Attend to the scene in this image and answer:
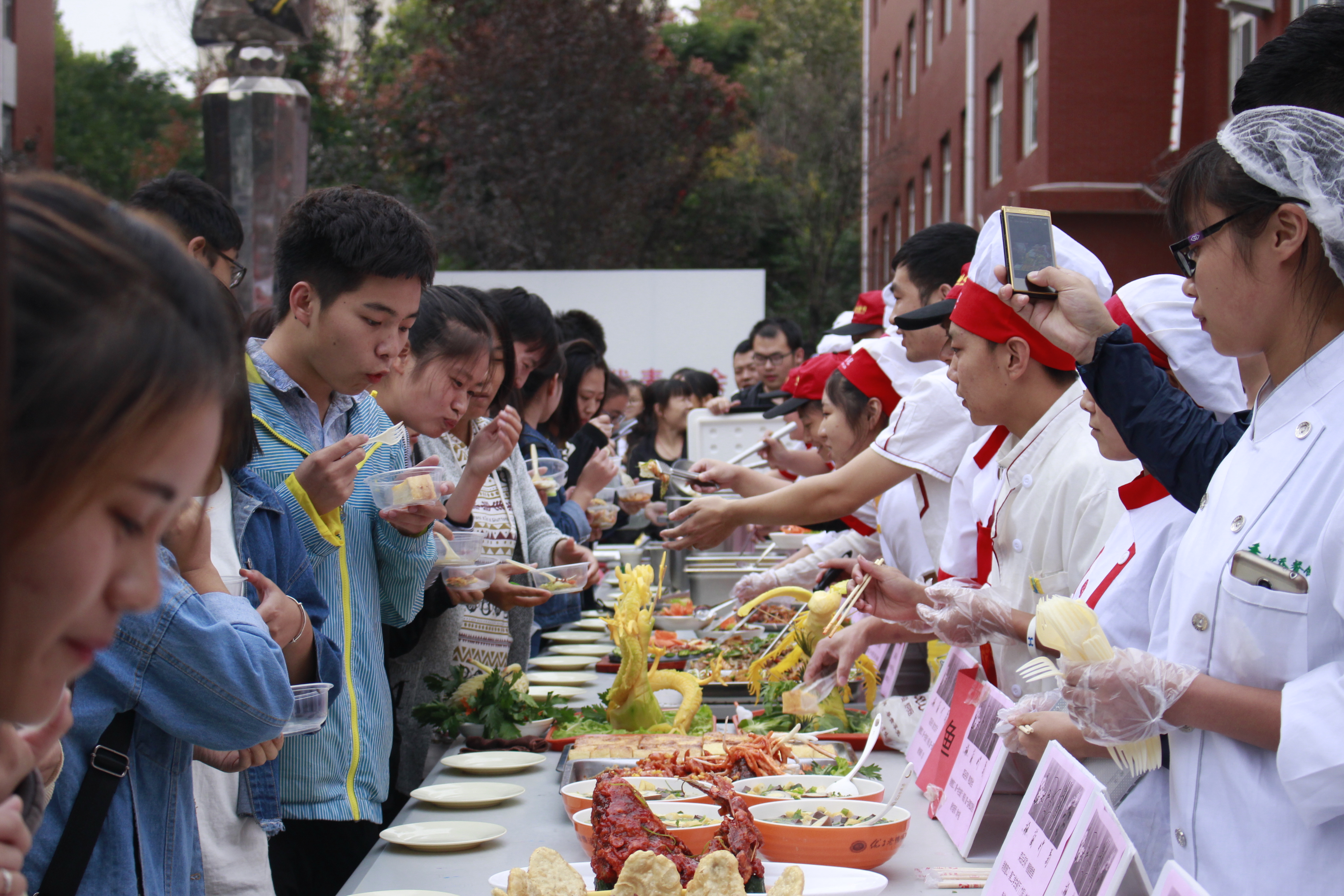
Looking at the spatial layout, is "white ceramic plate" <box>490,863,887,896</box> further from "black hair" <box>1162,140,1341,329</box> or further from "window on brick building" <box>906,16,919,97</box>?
"window on brick building" <box>906,16,919,97</box>

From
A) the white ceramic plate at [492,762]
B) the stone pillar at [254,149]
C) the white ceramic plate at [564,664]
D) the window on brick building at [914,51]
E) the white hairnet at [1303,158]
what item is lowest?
the white ceramic plate at [564,664]

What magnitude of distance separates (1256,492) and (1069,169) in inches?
396

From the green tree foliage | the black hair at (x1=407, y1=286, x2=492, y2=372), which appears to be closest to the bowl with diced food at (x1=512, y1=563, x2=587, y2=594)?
the black hair at (x1=407, y1=286, x2=492, y2=372)

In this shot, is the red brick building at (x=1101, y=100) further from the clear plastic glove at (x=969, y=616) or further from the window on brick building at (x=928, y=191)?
the clear plastic glove at (x=969, y=616)

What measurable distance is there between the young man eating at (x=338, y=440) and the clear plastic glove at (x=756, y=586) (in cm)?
208

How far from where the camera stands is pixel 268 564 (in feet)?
6.85

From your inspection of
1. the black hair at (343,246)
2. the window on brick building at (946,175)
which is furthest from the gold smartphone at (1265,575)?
the window on brick building at (946,175)

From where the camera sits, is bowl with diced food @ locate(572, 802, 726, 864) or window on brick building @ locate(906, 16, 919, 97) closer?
bowl with diced food @ locate(572, 802, 726, 864)

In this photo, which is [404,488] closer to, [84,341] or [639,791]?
[639,791]

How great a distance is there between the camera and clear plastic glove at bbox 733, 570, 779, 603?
4.49 m

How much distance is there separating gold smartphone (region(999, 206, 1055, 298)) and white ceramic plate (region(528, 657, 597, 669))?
2.64 m

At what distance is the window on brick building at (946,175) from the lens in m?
17.0

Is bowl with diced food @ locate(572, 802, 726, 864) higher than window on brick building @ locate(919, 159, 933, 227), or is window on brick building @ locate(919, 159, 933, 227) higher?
window on brick building @ locate(919, 159, 933, 227)

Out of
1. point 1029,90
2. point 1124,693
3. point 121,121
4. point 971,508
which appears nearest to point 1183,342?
point 1124,693
